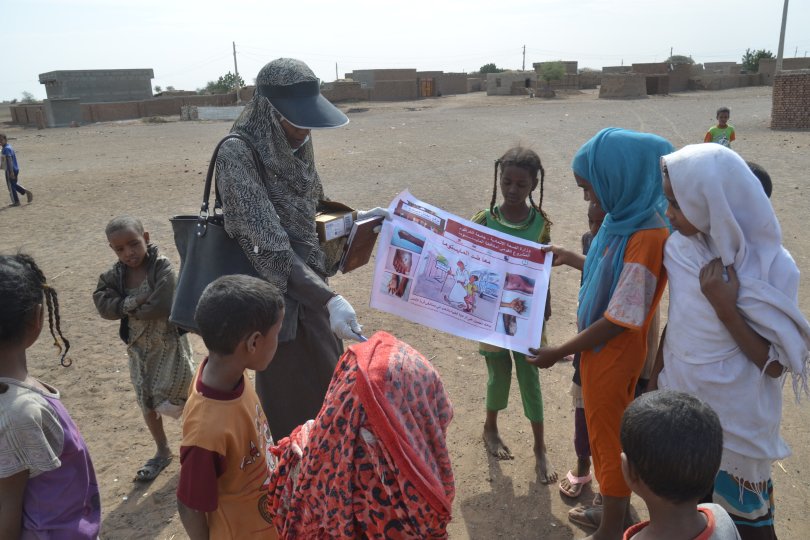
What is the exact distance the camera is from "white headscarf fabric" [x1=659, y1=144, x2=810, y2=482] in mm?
1905

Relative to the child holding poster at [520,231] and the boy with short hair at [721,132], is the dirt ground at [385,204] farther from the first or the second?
the boy with short hair at [721,132]

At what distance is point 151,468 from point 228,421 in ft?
6.27

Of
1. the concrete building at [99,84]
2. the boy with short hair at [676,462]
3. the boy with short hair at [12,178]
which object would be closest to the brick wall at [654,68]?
the concrete building at [99,84]

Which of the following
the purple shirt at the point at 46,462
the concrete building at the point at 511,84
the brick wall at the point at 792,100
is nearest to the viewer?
the purple shirt at the point at 46,462

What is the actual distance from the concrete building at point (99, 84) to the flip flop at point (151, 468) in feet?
142

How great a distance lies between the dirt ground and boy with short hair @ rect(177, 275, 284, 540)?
1276 mm

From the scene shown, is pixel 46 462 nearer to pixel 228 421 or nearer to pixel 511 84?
pixel 228 421

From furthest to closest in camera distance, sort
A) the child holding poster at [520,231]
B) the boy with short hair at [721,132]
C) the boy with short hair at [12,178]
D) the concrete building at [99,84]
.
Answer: the concrete building at [99,84]
the boy with short hair at [721,132]
the boy with short hair at [12,178]
the child holding poster at [520,231]

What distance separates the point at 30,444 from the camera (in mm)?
1693

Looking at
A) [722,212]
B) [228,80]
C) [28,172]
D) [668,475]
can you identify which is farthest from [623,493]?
[228,80]

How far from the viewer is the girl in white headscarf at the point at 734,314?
1.91 m

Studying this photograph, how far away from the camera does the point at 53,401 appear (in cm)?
182

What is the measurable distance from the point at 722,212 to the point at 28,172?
16.9m

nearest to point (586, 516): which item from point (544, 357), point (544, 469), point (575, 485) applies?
point (575, 485)
